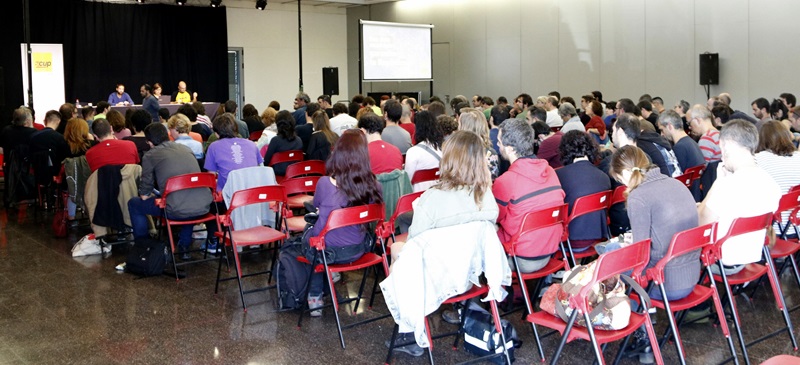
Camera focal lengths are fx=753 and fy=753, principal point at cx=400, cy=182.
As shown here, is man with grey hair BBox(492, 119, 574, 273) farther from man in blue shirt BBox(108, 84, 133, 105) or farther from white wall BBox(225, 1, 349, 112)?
white wall BBox(225, 1, 349, 112)

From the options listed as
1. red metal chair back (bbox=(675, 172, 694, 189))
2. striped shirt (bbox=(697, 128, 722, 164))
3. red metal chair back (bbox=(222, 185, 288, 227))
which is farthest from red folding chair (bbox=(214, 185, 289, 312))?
striped shirt (bbox=(697, 128, 722, 164))

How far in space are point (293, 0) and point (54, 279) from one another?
48.1 feet

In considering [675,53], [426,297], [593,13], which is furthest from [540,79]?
[426,297]

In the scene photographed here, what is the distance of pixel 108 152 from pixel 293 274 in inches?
112

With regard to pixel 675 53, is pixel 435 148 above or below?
below

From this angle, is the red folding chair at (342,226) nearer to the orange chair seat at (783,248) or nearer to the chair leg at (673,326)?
the chair leg at (673,326)

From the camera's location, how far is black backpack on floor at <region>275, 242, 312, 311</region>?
4.93 meters

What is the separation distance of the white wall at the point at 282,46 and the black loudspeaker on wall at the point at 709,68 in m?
10.7

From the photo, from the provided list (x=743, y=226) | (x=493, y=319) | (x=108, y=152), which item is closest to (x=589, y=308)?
(x=493, y=319)

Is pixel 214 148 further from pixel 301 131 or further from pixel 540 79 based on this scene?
pixel 540 79

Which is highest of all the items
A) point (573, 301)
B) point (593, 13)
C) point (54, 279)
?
point (593, 13)

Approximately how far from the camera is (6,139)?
923 centimetres

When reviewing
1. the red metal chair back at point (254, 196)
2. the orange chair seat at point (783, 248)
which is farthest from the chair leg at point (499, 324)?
the red metal chair back at point (254, 196)

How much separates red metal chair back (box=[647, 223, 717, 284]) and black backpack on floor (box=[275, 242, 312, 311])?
7.40 feet
